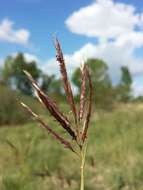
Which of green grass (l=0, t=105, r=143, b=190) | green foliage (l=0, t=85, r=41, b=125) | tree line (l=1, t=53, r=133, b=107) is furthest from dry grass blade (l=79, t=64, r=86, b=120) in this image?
tree line (l=1, t=53, r=133, b=107)

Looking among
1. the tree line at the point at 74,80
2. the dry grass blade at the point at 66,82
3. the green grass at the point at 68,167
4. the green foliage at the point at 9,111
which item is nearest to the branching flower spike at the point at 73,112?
the dry grass blade at the point at 66,82

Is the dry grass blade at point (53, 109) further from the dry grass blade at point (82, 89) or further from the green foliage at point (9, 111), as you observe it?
the green foliage at point (9, 111)

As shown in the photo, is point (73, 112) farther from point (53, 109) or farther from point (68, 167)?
point (68, 167)

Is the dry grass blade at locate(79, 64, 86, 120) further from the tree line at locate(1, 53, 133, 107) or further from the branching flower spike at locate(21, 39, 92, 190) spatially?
the tree line at locate(1, 53, 133, 107)

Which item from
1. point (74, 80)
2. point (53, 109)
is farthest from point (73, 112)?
point (74, 80)

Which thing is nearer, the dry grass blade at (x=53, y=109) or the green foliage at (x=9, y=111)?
the dry grass blade at (x=53, y=109)

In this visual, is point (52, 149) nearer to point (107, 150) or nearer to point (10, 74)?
point (107, 150)

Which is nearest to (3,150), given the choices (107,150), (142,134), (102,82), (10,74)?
(107,150)
